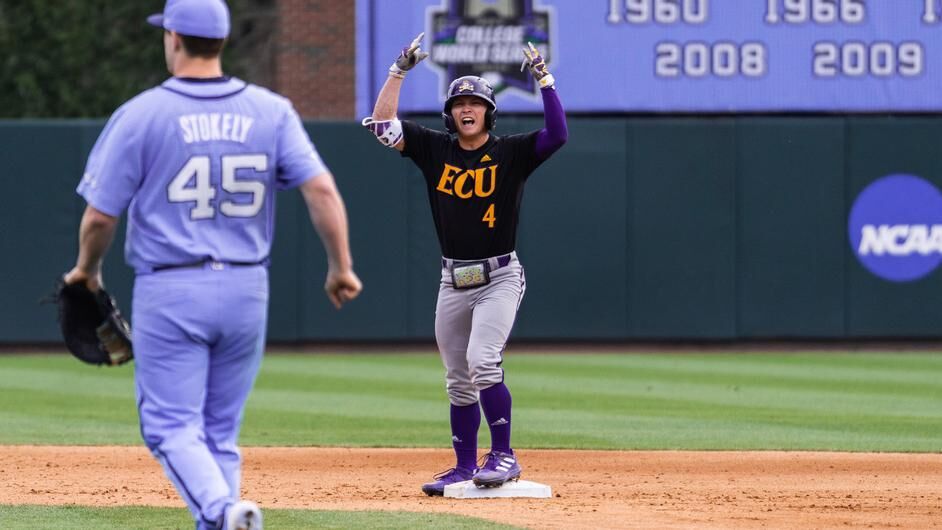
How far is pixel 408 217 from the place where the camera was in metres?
17.2

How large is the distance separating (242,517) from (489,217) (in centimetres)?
279

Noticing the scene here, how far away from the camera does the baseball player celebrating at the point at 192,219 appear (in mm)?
4973

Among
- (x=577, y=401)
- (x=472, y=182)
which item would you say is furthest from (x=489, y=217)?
(x=577, y=401)

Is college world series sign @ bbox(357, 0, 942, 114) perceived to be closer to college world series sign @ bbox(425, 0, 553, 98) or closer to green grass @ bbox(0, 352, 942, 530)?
college world series sign @ bbox(425, 0, 553, 98)

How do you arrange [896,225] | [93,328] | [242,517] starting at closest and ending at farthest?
[242,517] → [93,328] → [896,225]

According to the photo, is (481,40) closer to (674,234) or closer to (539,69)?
(674,234)

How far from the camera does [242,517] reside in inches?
191

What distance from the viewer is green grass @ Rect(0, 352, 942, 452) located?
10.5 meters

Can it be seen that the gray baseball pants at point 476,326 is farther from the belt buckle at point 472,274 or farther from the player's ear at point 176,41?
the player's ear at point 176,41

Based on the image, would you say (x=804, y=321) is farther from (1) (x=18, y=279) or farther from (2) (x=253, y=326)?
(2) (x=253, y=326)

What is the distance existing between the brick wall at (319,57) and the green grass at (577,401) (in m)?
4.99

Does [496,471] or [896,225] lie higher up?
[896,225]

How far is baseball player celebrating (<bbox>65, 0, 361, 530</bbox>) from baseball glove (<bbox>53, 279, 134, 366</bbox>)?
0.14 meters

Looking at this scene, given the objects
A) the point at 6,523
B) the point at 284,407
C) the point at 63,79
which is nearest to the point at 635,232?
the point at 284,407
